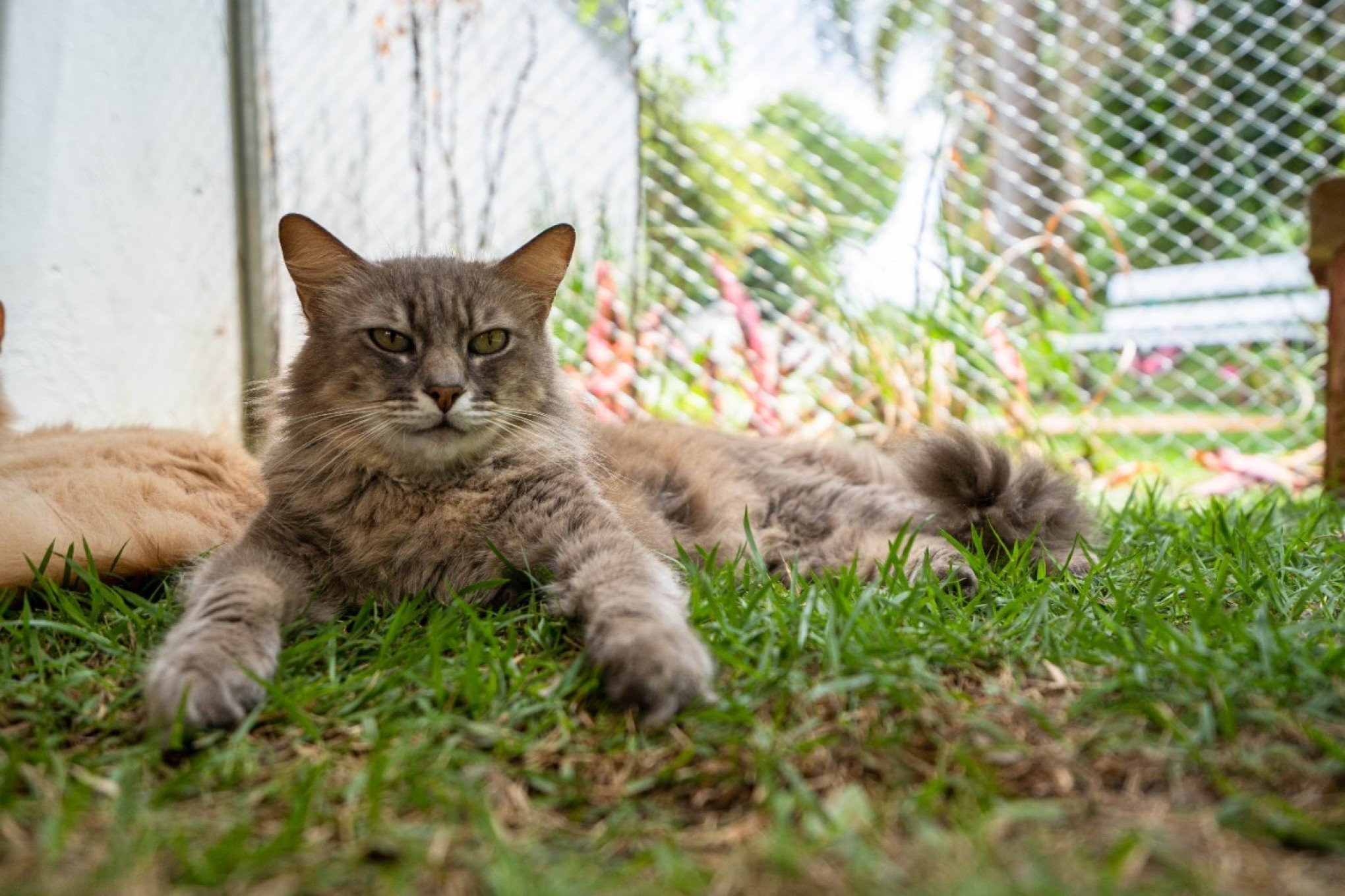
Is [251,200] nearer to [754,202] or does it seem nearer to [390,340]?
[754,202]

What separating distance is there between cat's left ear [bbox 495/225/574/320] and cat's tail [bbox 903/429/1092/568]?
3.56ft

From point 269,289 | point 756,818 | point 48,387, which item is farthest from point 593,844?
point 269,289

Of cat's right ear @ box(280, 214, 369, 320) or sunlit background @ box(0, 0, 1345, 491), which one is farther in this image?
sunlit background @ box(0, 0, 1345, 491)

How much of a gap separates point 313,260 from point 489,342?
1.50ft

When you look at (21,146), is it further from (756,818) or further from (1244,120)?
(1244,120)

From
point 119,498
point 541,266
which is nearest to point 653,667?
point 541,266

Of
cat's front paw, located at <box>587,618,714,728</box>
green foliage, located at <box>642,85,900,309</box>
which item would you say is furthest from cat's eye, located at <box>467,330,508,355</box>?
green foliage, located at <box>642,85,900,309</box>

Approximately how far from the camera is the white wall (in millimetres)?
3148

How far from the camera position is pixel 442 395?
6.07 ft

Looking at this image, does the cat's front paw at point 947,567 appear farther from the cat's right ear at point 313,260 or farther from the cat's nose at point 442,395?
the cat's right ear at point 313,260

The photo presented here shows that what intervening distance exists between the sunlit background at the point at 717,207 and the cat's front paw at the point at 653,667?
288cm

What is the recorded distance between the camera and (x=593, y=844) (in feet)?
3.62

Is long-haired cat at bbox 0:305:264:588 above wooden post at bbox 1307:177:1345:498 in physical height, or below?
below

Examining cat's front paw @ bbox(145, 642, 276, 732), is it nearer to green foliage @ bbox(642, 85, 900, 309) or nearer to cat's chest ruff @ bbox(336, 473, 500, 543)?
cat's chest ruff @ bbox(336, 473, 500, 543)
